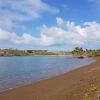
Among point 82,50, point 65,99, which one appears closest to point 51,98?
point 65,99

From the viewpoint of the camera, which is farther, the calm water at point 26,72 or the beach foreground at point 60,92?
the calm water at point 26,72

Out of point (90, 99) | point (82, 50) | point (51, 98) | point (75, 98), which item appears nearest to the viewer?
point (90, 99)

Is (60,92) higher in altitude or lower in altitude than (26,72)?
higher

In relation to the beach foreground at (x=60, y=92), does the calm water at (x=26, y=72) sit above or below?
below

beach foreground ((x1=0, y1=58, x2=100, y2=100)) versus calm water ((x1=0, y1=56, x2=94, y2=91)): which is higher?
beach foreground ((x1=0, y1=58, x2=100, y2=100))

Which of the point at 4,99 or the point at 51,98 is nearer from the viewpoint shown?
the point at 51,98

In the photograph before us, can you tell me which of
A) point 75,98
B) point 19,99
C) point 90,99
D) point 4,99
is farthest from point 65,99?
point 4,99

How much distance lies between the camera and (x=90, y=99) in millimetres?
10281

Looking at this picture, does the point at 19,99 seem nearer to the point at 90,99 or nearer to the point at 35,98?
the point at 35,98

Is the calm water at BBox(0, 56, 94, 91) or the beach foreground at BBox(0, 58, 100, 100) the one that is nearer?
the beach foreground at BBox(0, 58, 100, 100)

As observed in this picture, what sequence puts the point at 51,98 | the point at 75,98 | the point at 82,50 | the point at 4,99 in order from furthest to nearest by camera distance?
the point at 82,50
the point at 4,99
the point at 51,98
the point at 75,98

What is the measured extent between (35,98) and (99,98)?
4110 millimetres

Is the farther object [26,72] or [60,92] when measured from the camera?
[26,72]

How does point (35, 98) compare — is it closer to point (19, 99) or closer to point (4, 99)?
point (19, 99)
